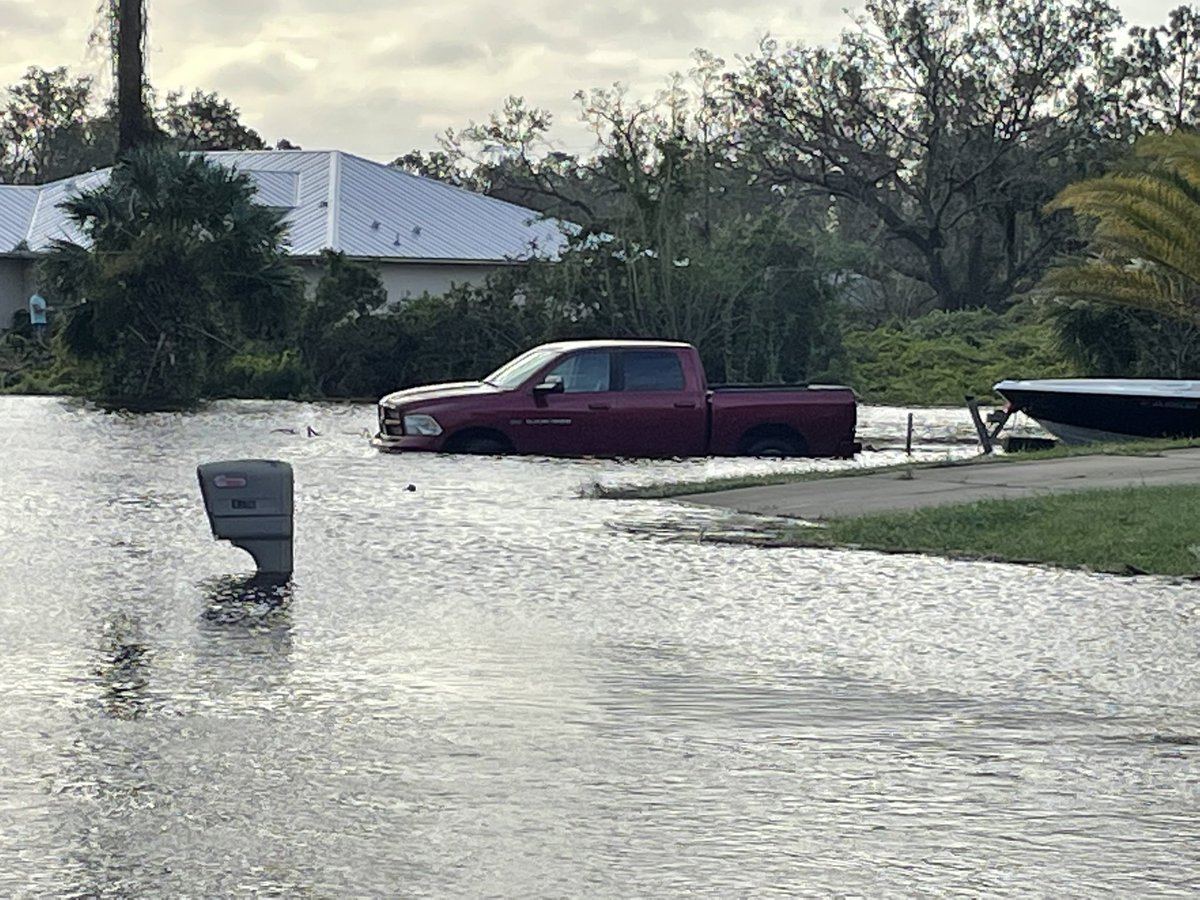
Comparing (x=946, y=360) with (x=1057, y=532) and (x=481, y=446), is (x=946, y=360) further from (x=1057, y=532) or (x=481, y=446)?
(x=1057, y=532)

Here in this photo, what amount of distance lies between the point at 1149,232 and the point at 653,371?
379 inches

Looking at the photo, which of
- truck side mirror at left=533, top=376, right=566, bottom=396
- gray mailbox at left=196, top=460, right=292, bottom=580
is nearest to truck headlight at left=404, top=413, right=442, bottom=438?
truck side mirror at left=533, top=376, right=566, bottom=396

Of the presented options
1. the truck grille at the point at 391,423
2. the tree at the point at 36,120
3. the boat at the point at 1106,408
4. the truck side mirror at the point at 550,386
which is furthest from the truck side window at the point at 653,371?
the tree at the point at 36,120

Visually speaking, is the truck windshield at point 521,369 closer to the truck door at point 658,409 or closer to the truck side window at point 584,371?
the truck side window at point 584,371

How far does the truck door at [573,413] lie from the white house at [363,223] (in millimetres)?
28520

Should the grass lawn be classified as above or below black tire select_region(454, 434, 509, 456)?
below

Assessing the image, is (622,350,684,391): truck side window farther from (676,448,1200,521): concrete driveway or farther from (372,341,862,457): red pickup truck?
(676,448,1200,521): concrete driveway

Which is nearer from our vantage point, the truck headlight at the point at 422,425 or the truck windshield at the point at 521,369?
the truck headlight at the point at 422,425

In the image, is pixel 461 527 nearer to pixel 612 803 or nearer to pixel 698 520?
pixel 698 520

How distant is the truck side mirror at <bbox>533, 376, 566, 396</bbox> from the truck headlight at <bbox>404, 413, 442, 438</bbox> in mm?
1210

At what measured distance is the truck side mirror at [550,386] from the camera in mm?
23859

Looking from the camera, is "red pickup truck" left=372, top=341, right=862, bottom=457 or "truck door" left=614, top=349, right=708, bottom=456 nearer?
"red pickup truck" left=372, top=341, right=862, bottom=457

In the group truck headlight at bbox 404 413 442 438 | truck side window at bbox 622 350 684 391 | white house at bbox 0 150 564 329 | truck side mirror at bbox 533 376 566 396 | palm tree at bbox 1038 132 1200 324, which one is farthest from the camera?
white house at bbox 0 150 564 329

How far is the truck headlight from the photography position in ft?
76.9
